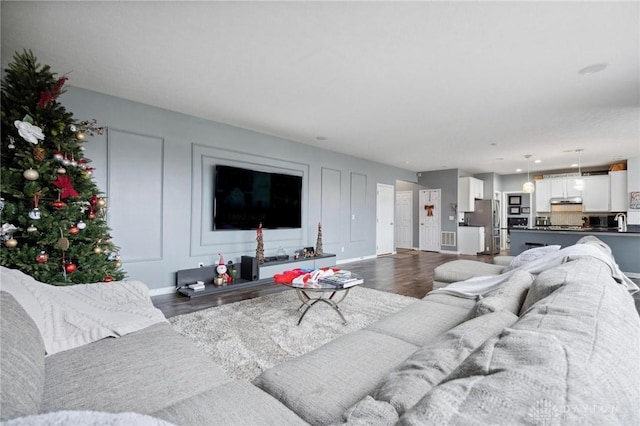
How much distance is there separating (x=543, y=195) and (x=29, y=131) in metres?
10.7

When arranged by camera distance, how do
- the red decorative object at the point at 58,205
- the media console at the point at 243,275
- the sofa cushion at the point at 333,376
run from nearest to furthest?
1. the sofa cushion at the point at 333,376
2. the red decorative object at the point at 58,205
3. the media console at the point at 243,275

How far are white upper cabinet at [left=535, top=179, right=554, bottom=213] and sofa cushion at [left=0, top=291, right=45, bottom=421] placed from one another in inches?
417

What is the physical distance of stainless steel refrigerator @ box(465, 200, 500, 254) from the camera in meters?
8.73

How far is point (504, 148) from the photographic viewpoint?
6121mm

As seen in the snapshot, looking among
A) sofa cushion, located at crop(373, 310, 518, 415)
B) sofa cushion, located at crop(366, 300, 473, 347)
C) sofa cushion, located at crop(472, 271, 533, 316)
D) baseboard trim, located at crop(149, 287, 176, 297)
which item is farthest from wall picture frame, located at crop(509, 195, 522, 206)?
sofa cushion, located at crop(373, 310, 518, 415)

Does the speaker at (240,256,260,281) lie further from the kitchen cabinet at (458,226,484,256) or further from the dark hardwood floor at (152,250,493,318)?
the kitchen cabinet at (458,226,484,256)

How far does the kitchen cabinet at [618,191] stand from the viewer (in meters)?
7.32

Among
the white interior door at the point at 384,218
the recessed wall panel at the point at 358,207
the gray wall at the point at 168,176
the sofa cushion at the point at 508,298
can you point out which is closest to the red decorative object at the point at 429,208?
the white interior door at the point at 384,218

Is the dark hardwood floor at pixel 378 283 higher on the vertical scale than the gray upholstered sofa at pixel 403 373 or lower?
lower

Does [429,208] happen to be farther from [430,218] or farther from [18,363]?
[18,363]

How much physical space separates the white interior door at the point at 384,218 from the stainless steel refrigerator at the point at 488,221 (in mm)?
2575

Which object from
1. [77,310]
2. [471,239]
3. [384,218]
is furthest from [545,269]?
[471,239]

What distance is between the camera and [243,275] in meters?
4.74

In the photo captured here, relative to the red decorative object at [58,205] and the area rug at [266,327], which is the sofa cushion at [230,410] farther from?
the red decorative object at [58,205]
